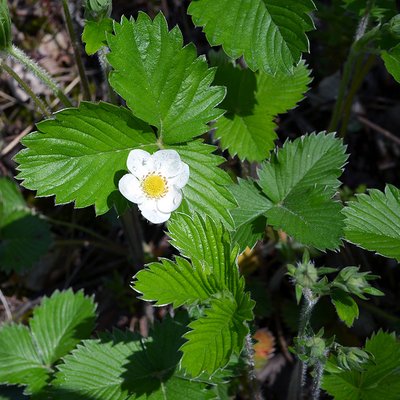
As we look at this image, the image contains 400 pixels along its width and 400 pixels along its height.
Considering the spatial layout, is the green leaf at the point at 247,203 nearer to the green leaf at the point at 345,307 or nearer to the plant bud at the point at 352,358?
the green leaf at the point at 345,307

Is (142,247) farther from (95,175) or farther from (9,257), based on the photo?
(95,175)

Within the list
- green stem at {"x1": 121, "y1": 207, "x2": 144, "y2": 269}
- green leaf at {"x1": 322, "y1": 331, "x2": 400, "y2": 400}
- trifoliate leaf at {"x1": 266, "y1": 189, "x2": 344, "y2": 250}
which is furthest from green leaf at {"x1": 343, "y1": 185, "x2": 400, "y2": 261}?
green stem at {"x1": 121, "y1": 207, "x2": 144, "y2": 269}

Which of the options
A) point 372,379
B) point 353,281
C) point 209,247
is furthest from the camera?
point 372,379

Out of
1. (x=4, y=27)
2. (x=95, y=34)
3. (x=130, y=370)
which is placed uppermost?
(x=4, y=27)

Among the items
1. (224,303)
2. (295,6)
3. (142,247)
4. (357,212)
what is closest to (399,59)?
(295,6)

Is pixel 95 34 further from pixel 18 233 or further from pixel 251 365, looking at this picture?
pixel 18 233

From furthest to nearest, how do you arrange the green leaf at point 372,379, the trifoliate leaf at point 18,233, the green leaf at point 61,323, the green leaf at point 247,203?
1. the trifoliate leaf at point 18,233
2. the green leaf at point 61,323
3. the green leaf at point 247,203
4. the green leaf at point 372,379

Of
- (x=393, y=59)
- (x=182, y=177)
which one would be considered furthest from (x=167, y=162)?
(x=393, y=59)

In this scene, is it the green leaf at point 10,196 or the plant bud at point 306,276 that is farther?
the green leaf at point 10,196

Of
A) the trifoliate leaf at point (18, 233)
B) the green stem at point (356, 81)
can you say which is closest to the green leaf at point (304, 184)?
the green stem at point (356, 81)
